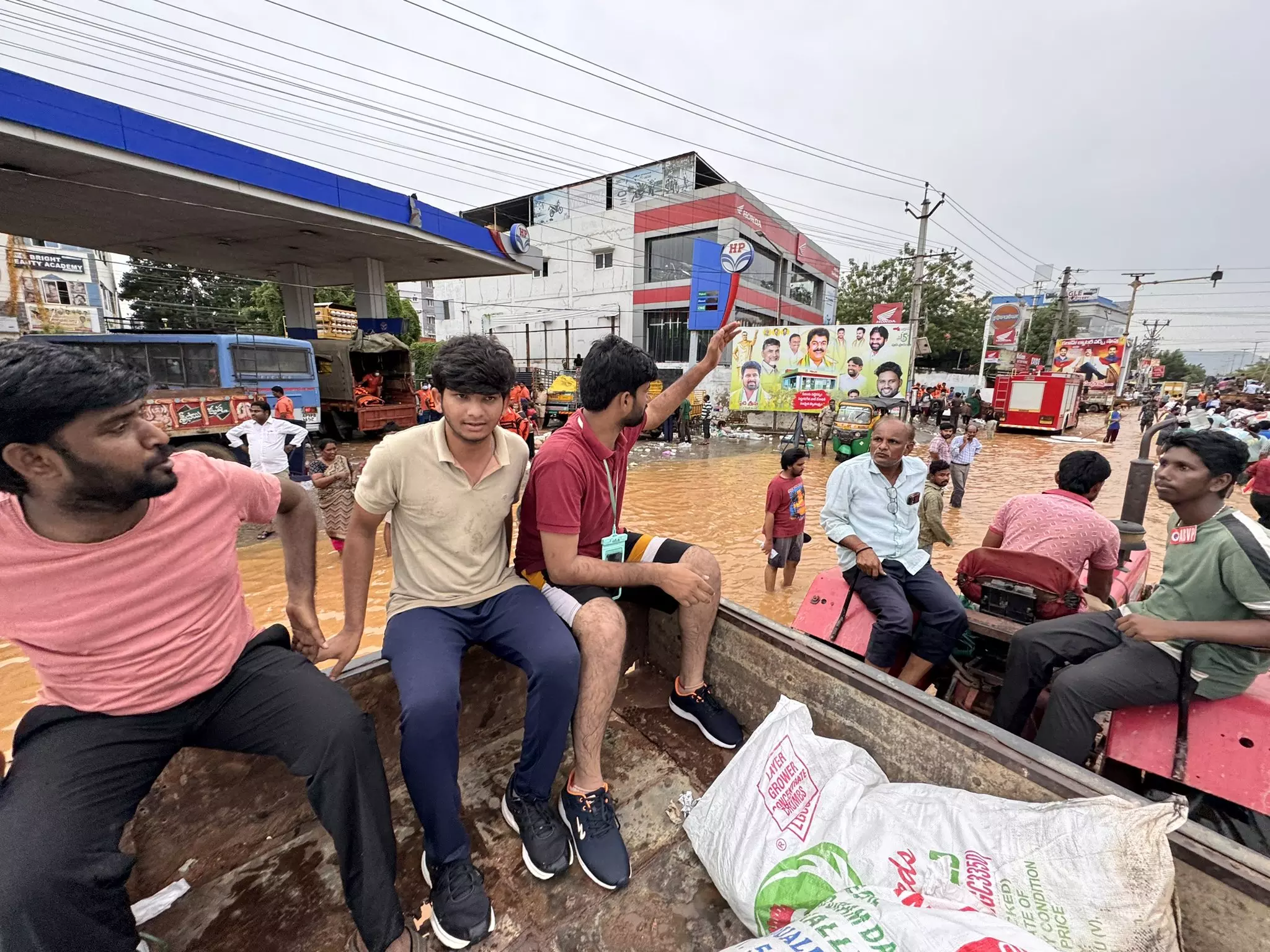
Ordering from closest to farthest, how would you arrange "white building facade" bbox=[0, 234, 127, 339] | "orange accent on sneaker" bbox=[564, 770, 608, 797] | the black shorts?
"orange accent on sneaker" bbox=[564, 770, 608, 797]
the black shorts
"white building facade" bbox=[0, 234, 127, 339]

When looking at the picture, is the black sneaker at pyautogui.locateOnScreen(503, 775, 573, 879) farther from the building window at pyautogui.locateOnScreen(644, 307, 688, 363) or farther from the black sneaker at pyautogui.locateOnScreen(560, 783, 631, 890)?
the building window at pyautogui.locateOnScreen(644, 307, 688, 363)

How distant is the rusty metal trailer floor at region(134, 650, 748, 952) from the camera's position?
57.0 inches

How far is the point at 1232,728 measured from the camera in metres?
1.78

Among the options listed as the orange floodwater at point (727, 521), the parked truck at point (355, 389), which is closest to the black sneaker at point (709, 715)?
the orange floodwater at point (727, 521)

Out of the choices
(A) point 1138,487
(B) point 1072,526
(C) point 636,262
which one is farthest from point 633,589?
(C) point 636,262

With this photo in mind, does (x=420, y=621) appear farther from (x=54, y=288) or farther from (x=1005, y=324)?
(x=54, y=288)

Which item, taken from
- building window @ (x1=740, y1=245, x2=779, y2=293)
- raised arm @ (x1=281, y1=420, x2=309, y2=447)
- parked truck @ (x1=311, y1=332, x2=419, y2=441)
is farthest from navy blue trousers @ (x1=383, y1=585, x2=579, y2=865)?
building window @ (x1=740, y1=245, x2=779, y2=293)

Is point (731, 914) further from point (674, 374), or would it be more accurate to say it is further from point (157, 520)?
Result: point (674, 374)

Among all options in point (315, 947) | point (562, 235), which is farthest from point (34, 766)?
point (562, 235)

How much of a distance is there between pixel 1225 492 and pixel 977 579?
0.92 metres

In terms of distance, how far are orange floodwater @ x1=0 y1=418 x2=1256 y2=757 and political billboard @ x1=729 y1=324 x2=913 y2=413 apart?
2.52 metres

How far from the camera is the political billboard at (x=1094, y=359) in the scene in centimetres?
3058

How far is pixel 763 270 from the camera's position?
98.6 feet

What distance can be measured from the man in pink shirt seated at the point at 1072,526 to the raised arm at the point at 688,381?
1778 millimetres
